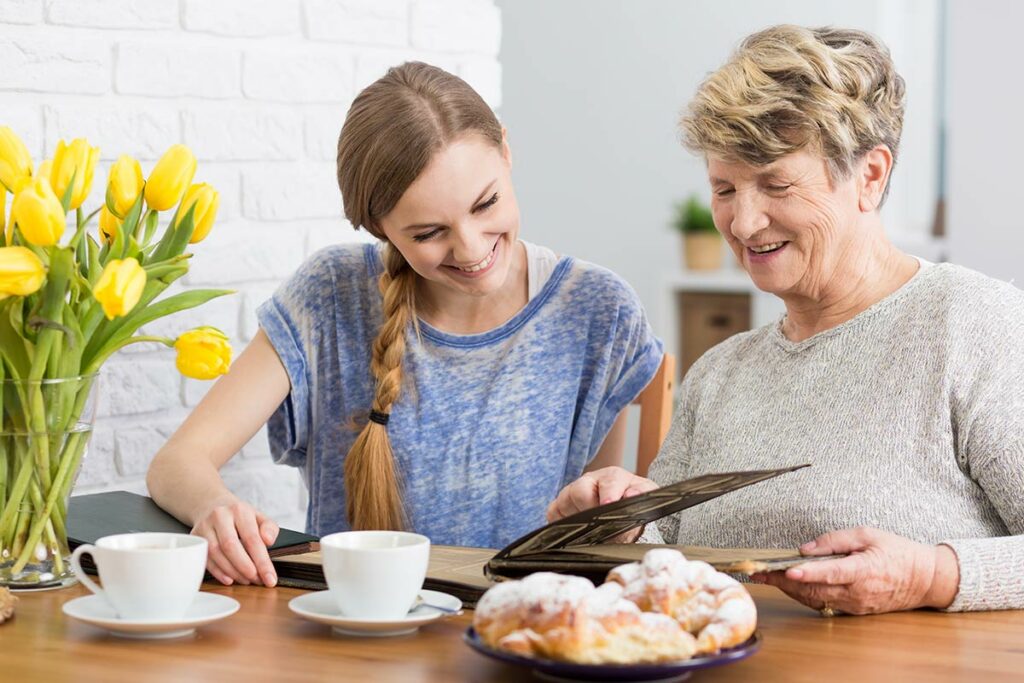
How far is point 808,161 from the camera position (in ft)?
4.80

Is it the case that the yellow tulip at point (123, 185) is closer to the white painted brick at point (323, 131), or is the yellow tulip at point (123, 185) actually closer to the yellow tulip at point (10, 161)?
the yellow tulip at point (10, 161)

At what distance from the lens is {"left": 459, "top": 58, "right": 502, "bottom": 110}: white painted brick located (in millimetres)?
2261

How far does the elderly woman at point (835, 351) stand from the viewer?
1349 mm

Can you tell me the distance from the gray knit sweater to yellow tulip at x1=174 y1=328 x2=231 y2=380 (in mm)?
556

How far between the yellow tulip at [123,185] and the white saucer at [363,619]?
44 centimetres

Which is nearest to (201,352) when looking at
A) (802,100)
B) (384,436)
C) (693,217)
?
(384,436)

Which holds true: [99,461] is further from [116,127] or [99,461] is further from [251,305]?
[116,127]

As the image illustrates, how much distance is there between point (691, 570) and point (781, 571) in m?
0.19

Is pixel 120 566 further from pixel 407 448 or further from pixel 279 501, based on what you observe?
pixel 279 501

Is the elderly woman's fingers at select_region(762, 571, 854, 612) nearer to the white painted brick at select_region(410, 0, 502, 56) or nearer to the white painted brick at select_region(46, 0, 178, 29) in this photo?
the white painted brick at select_region(46, 0, 178, 29)

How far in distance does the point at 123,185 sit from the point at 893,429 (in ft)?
2.75

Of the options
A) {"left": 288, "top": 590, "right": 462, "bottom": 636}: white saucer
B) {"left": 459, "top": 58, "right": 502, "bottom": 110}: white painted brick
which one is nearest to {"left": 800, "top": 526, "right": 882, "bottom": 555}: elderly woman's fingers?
{"left": 288, "top": 590, "right": 462, "bottom": 636}: white saucer

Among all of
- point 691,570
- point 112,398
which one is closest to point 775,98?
point 691,570

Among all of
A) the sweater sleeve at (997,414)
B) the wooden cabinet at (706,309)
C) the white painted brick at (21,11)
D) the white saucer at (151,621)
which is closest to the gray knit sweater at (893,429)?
the sweater sleeve at (997,414)
